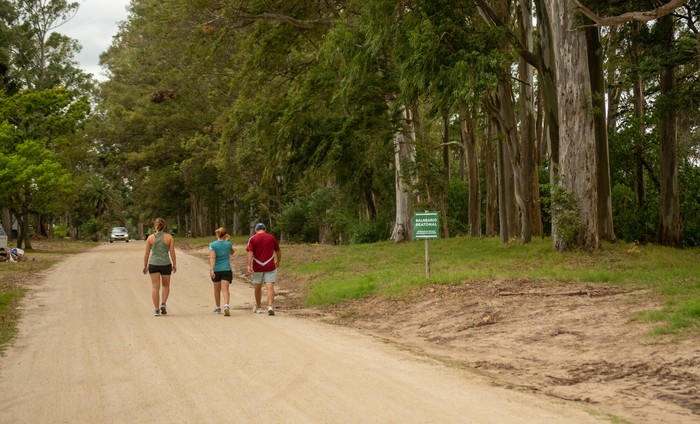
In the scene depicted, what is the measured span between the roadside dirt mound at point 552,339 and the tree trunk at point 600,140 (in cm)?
729

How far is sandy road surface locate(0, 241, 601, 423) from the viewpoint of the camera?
6.91m

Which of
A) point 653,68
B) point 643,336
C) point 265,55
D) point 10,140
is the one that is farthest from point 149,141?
point 643,336

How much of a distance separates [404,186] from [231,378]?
24337mm

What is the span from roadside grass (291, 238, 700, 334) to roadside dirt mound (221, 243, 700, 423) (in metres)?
0.47

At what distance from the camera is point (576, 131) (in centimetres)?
2000

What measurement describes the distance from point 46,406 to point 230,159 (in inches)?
1660

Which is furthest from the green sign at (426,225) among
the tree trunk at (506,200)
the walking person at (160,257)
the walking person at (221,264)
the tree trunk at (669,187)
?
the tree trunk at (669,187)

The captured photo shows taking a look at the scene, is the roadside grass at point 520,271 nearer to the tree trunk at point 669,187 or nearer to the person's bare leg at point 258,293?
the tree trunk at point 669,187

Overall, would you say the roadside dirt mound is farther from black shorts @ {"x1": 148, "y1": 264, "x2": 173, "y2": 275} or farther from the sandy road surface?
black shorts @ {"x1": 148, "y1": 264, "x2": 173, "y2": 275}

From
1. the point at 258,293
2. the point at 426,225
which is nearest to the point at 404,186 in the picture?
the point at 426,225

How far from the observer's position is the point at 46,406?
7488mm

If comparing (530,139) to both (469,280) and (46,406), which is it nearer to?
(469,280)

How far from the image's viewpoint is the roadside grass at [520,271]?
38.8 feet

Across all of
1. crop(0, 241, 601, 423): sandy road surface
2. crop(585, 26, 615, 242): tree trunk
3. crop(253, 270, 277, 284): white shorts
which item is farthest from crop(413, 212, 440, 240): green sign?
crop(585, 26, 615, 242): tree trunk
